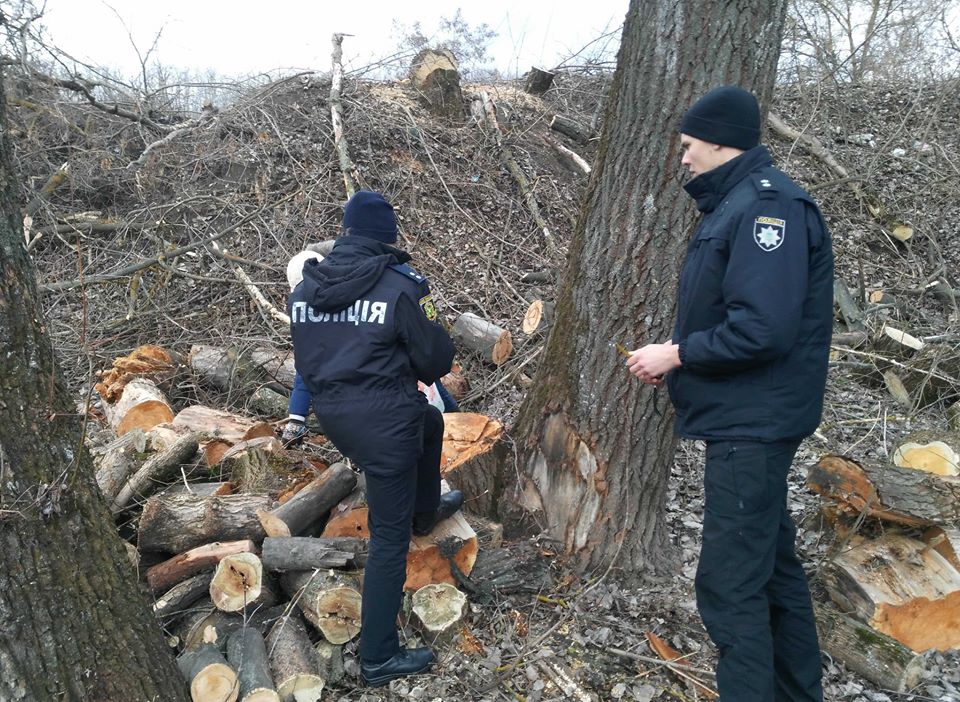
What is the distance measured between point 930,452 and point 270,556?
361cm

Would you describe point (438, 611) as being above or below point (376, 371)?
below

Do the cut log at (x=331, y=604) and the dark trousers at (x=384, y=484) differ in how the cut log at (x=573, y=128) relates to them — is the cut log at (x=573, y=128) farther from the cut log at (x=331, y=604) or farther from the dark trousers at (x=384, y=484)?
the cut log at (x=331, y=604)

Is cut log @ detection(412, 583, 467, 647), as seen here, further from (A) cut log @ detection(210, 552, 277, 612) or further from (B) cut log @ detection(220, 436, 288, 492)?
(B) cut log @ detection(220, 436, 288, 492)

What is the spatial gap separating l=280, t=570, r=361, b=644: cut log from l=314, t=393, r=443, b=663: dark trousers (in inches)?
7.8

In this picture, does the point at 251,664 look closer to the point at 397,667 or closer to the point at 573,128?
the point at 397,667

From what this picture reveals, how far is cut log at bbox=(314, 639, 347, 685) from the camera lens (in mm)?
2797

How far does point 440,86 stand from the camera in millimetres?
9352

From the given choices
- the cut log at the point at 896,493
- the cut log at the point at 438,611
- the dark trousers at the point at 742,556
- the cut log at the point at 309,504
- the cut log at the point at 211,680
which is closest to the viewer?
the dark trousers at the point at 742,556

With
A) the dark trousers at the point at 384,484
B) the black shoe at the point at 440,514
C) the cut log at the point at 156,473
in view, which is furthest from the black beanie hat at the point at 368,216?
the cut log at the point at 156,473

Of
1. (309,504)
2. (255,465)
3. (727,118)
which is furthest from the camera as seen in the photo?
(255,465)

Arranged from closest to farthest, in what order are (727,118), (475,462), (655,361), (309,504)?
1. (727,118)
2. (655,361)
3. (309,504)
4. (475,462)

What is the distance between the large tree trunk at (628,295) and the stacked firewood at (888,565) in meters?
0.81

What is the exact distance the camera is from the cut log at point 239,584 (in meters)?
2.93

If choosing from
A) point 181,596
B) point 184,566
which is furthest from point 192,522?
point 181,596
